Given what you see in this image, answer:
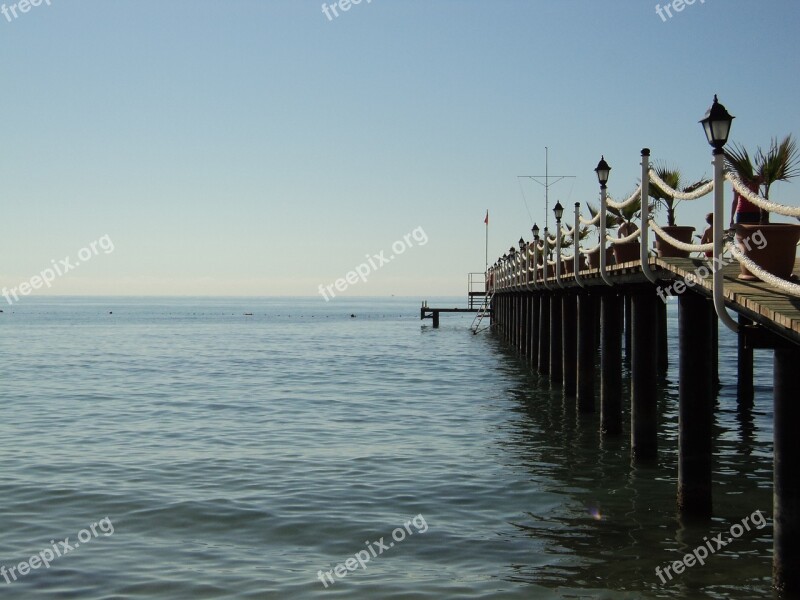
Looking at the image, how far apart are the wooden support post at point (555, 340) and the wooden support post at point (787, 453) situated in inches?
589

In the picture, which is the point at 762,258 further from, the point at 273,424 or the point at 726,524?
the point at 273,424

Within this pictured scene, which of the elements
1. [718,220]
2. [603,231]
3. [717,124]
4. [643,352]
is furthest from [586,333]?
[717,124]

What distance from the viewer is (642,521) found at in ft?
33.6

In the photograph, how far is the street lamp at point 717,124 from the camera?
311 inches

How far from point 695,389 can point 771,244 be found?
236 cm

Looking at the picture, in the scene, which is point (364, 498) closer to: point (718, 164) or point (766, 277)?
point (718, 164)

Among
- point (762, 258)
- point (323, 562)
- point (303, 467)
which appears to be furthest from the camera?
point (303, 467)

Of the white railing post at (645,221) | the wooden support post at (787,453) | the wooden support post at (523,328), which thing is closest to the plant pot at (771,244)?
the wooden support post at (787,453)

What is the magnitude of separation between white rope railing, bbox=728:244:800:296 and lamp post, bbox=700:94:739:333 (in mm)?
172

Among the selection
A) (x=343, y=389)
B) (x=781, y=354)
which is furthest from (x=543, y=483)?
(x=343, y=389)

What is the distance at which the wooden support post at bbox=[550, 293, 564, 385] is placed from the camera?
22781 mm

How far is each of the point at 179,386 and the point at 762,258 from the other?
75.6 feet

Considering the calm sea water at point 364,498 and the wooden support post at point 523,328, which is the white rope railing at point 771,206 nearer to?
the calm sea water at point 364,498

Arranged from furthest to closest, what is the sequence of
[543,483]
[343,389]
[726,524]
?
1. [343,389]
2. [543,483]
3. [726,524]
